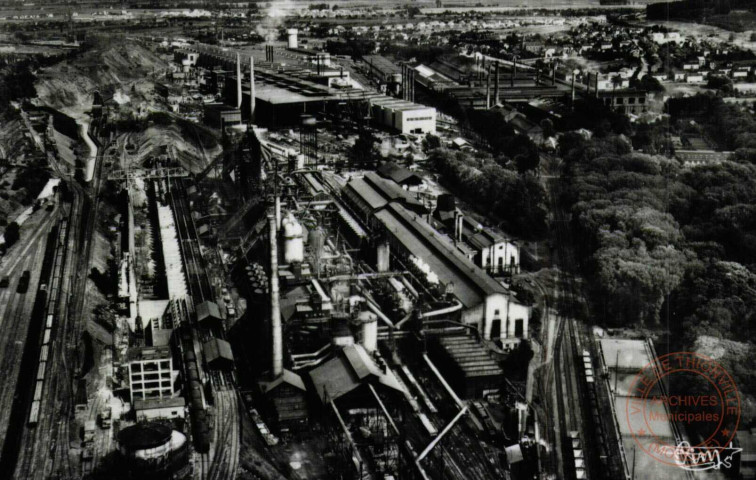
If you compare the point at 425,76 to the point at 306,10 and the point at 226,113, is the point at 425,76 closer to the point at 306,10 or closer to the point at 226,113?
the point at 226,113

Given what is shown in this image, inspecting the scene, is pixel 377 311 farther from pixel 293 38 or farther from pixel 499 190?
pixel 293 38

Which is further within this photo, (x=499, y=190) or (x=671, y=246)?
(x=499, y=190)

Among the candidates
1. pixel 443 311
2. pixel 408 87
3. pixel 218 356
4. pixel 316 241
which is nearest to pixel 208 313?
pixel 218 356

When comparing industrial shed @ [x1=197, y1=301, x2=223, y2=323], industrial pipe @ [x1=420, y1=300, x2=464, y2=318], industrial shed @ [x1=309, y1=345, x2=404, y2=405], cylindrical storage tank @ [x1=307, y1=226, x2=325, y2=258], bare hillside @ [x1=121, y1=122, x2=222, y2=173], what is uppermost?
cylindrical storage tank @ [x1=307, y1=226, x2=325, y2=258]

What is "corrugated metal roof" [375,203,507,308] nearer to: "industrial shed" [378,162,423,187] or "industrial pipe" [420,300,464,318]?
"industrial pipe" [420,300,464,318]

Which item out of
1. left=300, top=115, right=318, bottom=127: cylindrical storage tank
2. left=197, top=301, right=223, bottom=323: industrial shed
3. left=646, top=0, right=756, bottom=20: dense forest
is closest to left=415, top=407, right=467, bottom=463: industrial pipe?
left=197, top=301, right=223, bottom=323: industrial shed

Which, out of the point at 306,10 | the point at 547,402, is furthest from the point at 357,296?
the point at 306,10

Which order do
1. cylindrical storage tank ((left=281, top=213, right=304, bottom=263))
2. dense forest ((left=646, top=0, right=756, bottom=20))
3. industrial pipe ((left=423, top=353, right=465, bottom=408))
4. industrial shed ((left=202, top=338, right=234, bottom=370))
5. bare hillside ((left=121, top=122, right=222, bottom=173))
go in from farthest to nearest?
dense forest ((left=646, top=0, right=756, bottom=20))
bare hillside ((left=121, top=122, right=222, bottom=173))
cylindrical storage tank ((left=281, top=213, right=304, bottom=263))
industrial shed ((left=202, top=338, right=234, bottom=370))
industrial pipe ((left=423, top=353, right=465, bottom=408))

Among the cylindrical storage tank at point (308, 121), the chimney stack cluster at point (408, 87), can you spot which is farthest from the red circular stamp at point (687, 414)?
the chimney stack cluster at point (408, 87)

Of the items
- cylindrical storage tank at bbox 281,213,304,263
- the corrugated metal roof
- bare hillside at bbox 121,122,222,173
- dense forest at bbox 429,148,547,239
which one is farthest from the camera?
bare hillside at bbox 121,122,222,173
